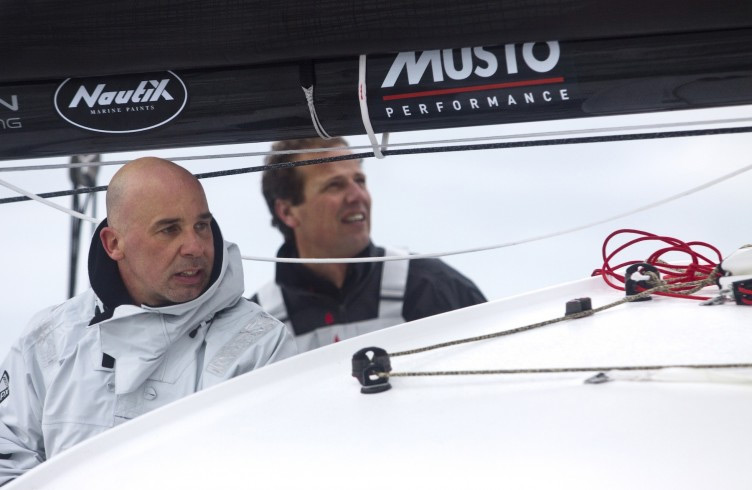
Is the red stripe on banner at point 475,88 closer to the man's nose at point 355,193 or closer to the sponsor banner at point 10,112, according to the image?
the sponsor banner at point 10,112

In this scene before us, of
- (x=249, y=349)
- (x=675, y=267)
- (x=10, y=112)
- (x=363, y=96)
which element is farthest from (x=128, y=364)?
(x=675, y=267)

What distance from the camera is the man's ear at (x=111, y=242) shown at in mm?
1348

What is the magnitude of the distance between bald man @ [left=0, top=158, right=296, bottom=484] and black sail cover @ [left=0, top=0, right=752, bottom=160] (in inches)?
9.4

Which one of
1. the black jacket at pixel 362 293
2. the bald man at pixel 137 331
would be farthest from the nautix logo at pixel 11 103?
the black jacket at pixel 362 293

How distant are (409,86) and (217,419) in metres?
0.39

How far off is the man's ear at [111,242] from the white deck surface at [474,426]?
418 millimetres

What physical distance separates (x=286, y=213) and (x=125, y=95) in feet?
4.27

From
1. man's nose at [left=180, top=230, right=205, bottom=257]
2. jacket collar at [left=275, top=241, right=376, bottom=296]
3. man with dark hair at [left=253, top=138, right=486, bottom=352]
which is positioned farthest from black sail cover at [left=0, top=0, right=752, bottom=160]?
jacket collar at [left=275, top=241, right=376, bottom=296]

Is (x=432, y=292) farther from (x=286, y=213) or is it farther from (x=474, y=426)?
(x=474, y=426)

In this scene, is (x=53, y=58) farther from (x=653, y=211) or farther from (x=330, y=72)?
(x=653, y=211)

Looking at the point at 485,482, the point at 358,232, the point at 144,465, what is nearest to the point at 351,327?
the point at 358,232

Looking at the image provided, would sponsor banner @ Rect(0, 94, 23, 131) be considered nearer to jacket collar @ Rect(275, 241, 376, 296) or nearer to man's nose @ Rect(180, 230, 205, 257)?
man's nose @ Rect(180, 230, 205, 257)

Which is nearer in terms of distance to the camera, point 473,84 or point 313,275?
point 473,84

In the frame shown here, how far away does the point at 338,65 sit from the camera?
0.99 m
